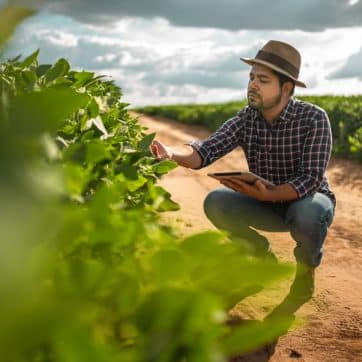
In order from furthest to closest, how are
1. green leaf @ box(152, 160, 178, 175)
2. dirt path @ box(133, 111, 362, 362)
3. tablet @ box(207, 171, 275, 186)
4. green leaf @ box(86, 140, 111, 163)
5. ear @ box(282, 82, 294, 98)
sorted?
1. ear @ box(282, 82, 294, 98)
2. tablet @ box(207, 171, 275, 186)
3. dirt path @ box(133, 111, 362, 362)
4. green leaf @ box(152, 160, 178, 175)
5. green leaf @ box(86, 140, 111, 163)

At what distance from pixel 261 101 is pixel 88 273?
3728 millimetres

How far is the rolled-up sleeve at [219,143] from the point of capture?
179 inches

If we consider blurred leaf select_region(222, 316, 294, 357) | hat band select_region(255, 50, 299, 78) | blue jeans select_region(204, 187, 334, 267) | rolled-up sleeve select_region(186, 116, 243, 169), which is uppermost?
hat band select_region(255, 50, 299, 78)

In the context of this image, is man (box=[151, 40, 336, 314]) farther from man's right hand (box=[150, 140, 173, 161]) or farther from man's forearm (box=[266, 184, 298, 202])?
man's right hand (box=[150, 140, 173, 161])

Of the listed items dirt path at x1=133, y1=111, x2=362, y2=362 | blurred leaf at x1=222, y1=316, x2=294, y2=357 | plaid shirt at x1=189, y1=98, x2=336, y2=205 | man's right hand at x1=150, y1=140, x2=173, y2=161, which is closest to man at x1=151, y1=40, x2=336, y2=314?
plaid shirt at x1=189, y1=98, x2=336, y2=205

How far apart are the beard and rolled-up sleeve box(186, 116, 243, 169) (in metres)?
0.31

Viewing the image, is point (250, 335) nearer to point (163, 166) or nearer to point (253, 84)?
point (163, 166)

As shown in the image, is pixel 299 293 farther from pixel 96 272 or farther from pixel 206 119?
pixel 206 119

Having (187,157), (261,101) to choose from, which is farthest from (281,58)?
(187,157)

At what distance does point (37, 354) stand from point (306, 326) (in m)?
3.44

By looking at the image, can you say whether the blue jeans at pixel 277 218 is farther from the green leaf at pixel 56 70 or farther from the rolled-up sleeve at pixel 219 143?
the green leaf at pixel 56 70

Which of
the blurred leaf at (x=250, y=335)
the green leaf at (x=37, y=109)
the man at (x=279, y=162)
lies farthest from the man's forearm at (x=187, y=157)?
the green leaf at (x=37, y=109)

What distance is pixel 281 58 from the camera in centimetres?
439

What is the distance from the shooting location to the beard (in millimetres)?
4309
